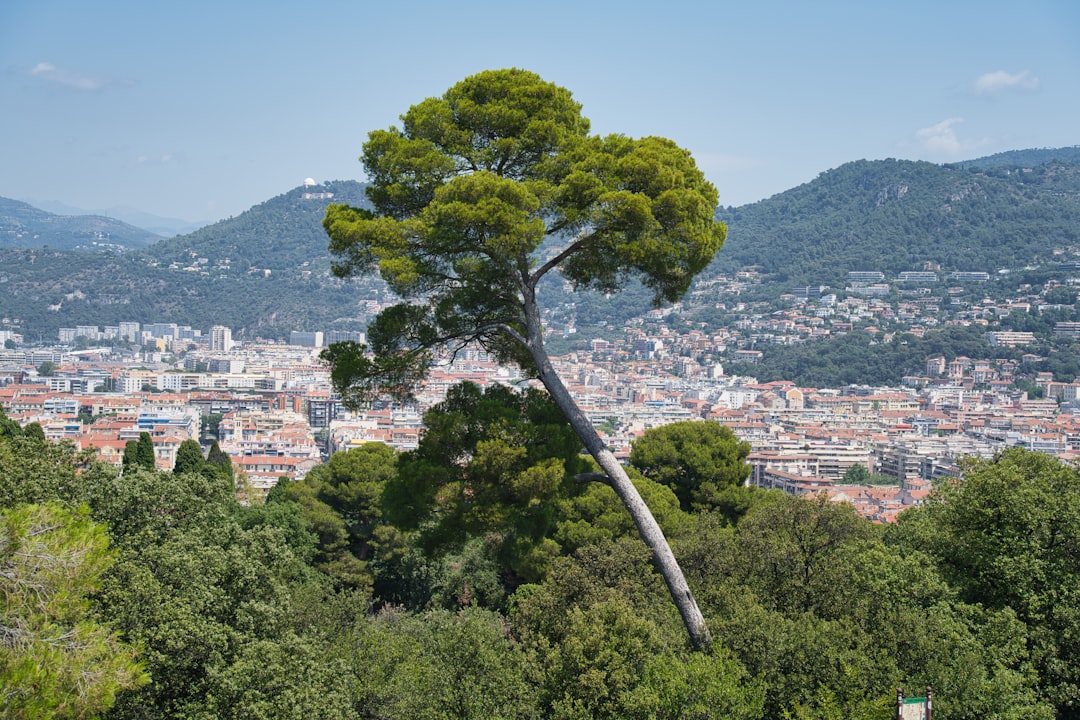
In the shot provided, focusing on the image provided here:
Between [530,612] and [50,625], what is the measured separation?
4.01 meters

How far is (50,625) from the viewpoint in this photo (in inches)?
163

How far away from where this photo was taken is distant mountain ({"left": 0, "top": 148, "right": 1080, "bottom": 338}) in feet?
395

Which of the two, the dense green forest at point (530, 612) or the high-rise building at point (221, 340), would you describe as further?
the high-rise building at point (221, 340)

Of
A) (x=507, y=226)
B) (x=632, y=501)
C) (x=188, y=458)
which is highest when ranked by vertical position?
(x=507, y=226)

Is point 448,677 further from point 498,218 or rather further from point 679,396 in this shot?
point 679,396

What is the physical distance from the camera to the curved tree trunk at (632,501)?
5883 mm

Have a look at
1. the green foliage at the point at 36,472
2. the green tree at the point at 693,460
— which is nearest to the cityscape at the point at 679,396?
the green tree at the point at 693,460

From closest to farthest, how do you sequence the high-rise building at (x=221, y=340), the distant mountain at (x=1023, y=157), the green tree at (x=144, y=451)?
the green tree at (x=144, y=451) → the high-rise building at (x=221, y=340) → the distant mountain at (x=1023, y=157)

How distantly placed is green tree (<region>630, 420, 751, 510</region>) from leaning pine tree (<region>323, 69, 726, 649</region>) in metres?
8.37

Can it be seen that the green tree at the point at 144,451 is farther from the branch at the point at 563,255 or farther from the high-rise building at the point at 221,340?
the high-rise building at the point at 221,340

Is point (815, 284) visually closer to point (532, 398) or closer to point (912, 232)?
point (912, 232)

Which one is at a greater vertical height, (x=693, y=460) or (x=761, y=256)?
(x=761, y=256)

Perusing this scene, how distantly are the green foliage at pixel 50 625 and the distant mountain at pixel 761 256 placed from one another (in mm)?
120320

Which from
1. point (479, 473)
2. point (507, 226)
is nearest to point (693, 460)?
point (479, 473)
